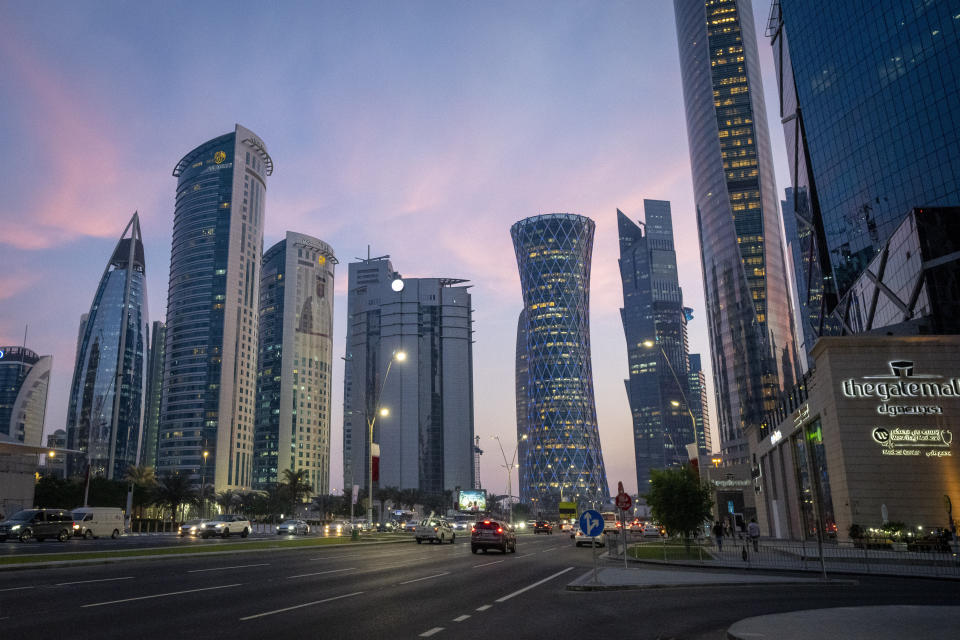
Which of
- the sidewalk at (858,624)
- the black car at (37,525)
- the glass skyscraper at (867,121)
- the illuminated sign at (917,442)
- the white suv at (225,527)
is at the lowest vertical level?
the white suv at (225,527)

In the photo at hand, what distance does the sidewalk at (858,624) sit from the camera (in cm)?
1002

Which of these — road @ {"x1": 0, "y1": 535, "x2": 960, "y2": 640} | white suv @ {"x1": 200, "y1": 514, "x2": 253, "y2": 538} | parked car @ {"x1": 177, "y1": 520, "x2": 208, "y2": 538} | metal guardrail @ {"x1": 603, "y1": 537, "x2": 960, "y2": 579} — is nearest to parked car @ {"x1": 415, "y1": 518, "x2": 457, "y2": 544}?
metal guardrail @ {"x1": 603, "y1": 537, "x2": 960, "y2": 579}

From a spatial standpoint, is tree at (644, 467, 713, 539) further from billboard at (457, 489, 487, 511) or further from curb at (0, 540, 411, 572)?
billboard at (457, 489, 487, 511)

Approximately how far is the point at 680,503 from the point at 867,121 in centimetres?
7221

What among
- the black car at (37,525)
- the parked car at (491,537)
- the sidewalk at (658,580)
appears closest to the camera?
the sidewalk at (658,580)

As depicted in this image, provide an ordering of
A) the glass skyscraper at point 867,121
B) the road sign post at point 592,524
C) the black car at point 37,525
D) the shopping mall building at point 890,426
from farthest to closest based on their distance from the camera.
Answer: the glass skyscraper at point 867,121
the shopping mall building at point 890,426
the black car at point 37,525
the road sign post at point 592,524

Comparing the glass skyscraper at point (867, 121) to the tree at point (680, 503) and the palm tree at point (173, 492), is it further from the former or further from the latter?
the palm tree at point (173, 492)

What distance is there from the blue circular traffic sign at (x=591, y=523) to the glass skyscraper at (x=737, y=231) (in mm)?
155861

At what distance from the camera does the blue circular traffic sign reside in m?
19.9

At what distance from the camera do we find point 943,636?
9.70 meters

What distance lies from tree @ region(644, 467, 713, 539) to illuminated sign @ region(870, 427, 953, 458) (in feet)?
52.4

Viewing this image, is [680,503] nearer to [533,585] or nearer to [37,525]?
[533,585]

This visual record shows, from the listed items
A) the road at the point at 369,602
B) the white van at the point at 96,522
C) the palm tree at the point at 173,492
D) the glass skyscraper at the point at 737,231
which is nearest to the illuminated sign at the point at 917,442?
the road at the point at 369,602

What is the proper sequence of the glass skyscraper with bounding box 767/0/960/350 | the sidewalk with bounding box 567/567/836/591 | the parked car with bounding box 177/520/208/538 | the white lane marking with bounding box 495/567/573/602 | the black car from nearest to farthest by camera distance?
the white lane marking with bounding box 495/567/573/602
the sidewalk with bounding box 567/567/836/591
the black car
the parked car with bounding box 177/520/208/538
the glass skyscraper with bounding box 767/0/960/350
